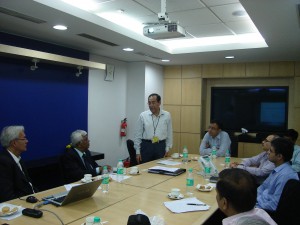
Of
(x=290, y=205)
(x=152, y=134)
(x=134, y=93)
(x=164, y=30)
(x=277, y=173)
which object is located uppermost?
(x=164, y=30)

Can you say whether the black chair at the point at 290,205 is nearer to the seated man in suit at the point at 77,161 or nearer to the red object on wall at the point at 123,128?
the seated man in suit at the point at 77,161

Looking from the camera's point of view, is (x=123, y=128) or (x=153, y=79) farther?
(x=153, y=79)

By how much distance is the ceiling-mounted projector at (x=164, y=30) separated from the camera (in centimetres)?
289

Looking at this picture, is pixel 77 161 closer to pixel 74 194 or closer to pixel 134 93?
pixel 74 194

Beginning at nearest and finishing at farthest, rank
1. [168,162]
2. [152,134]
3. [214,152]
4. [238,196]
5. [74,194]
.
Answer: [238,196]
[74,194]
[168,162]
[214,152]
[152,134]

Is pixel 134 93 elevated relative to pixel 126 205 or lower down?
elevated

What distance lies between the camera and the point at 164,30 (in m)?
2.92

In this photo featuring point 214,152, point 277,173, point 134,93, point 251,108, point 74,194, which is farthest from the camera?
point 134,93

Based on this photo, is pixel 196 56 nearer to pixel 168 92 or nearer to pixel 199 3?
pixel 168 92

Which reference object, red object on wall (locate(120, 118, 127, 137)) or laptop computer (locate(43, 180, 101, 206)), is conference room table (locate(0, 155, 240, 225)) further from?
red object on wall (locate(120, 118, 127, 137))

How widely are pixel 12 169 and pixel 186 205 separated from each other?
154cm

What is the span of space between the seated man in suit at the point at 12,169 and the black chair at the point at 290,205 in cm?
214

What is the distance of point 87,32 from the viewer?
12.5ft

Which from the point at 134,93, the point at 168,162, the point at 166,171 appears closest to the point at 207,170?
the point at 166,171
